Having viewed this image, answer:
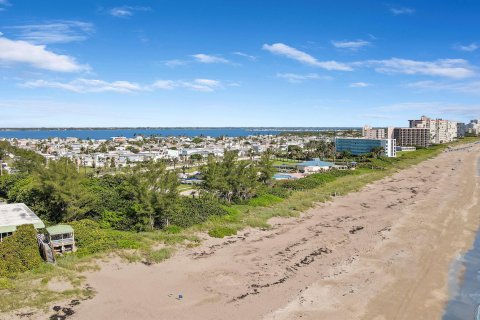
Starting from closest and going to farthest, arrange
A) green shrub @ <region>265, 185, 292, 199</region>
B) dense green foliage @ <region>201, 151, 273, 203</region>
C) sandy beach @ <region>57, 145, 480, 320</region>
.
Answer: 1. sandy beach @ <region>57, 145, 480, 320</region>
2. dense green foliage @ <region>201, 151, 273, 203</region>
3. green shrub @ <region>265, 185, 292, 199</region>

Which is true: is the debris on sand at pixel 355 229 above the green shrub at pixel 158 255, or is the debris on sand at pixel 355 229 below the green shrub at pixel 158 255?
below

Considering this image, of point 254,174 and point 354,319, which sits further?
point 254,174

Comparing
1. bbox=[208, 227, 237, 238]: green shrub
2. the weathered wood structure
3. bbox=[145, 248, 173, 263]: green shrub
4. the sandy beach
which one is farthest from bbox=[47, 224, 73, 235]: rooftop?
bbox=[208, 227, 237, 238]: green shrub

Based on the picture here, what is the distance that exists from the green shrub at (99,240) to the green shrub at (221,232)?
6735 millimetres

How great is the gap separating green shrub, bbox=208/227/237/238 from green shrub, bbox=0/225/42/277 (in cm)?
1433

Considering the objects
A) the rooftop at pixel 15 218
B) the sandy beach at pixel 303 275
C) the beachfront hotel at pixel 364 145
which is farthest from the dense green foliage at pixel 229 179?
the beachfront hotel at pixel 364 145

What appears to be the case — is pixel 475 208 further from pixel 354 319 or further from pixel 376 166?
pixel 376 166

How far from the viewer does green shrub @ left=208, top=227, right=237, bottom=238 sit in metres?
35.2

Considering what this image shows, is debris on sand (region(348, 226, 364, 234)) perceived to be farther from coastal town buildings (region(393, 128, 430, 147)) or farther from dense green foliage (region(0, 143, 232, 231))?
coastal town buildings (region(393, 128, 430, 147))

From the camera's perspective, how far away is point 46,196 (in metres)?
38.7

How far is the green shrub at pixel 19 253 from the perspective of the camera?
2443cm

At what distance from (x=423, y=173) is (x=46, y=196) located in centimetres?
8292

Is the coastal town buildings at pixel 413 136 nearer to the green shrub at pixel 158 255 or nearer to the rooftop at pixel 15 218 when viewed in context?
the green shrub at pixel 158 255

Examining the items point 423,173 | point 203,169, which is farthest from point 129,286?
point 423,173
